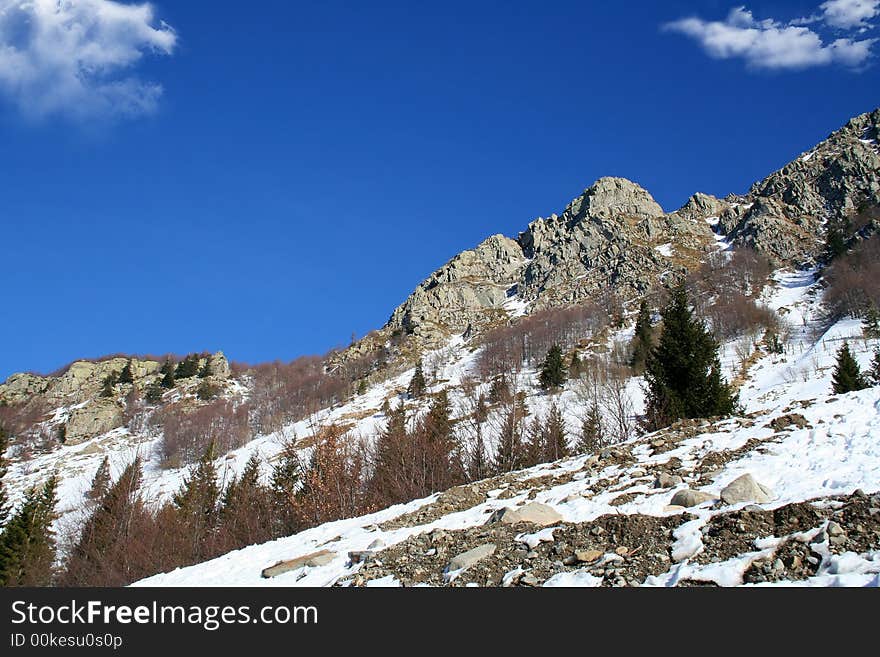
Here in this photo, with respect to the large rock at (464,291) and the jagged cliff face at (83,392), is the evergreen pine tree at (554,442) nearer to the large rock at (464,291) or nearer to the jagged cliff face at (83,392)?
the large rock at (464,291)

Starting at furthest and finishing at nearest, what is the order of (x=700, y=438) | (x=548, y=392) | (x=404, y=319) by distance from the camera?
(x=404, y=319)
(x=548, y=392)
(x=700, y=438)

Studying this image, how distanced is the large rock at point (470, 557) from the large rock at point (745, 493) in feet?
14.3

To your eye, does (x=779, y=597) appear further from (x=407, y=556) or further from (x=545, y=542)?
(x=407, y=556)

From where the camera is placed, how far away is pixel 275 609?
7.00m

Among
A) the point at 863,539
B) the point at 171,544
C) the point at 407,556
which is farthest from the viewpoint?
the point at 171,544

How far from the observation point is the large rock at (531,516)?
1052cm

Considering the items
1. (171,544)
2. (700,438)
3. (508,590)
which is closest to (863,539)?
(508,590)

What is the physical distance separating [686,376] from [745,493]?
16.7 metres

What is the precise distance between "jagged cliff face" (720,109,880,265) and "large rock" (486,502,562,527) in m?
134

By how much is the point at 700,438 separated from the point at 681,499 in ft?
20.8

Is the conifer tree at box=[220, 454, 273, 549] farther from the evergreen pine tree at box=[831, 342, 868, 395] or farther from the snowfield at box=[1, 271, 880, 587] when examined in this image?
the evergreen pine tree at box=[831, 342, 868, 395]

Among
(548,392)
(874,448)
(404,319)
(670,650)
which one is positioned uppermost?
(404,319)

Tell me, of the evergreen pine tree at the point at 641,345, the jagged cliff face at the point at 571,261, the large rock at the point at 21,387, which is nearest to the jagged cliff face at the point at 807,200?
the jagged cliff face at the point at 571,261

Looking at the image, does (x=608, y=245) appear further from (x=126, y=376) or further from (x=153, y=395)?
(x=126, y=376)
